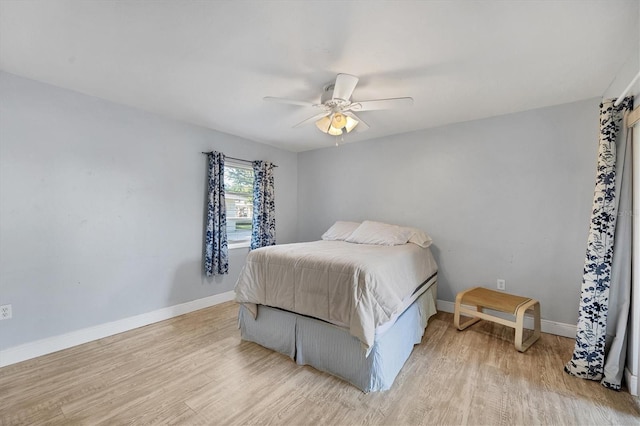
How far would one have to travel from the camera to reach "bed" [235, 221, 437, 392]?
181 centimetres

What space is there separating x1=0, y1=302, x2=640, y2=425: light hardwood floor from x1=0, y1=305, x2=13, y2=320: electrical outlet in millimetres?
401

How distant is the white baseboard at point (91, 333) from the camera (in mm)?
2150

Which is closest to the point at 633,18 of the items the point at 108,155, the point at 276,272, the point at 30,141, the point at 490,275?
the point at 490,275

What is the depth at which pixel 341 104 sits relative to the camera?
7.07ft

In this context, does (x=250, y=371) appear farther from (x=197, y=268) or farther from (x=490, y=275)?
(x=490, y=275)

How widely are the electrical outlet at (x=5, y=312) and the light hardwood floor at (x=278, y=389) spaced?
401 mm

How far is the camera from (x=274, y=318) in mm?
2330

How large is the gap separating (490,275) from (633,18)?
2367 millimetres

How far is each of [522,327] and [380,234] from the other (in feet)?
5.13

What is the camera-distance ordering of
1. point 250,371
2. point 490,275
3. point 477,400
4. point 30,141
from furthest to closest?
point 490,275 → point 30,141 → point 250,371 → point 477,400

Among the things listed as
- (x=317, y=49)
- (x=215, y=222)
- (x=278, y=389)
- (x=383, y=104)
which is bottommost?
(x=278, y=389)

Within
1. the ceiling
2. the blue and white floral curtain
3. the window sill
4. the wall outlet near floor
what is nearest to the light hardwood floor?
the blue and white floral curtain

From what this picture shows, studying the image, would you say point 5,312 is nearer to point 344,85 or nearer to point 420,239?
point 344,85

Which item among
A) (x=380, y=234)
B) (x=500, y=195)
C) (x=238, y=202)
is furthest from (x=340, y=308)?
(x=238, y=202)
